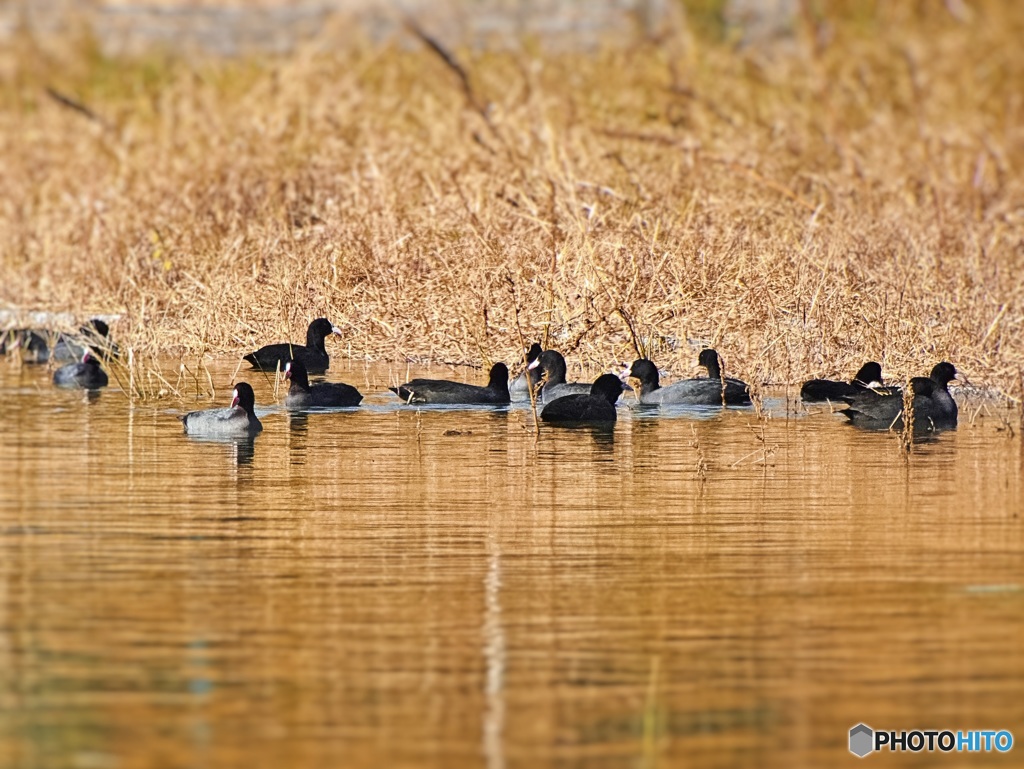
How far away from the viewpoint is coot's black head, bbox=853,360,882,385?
16.7 metres

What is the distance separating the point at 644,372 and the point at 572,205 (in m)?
3.09

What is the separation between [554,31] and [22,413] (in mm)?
28433

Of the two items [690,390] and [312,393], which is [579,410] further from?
[312,393]

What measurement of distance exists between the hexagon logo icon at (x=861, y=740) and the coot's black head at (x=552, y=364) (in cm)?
1121

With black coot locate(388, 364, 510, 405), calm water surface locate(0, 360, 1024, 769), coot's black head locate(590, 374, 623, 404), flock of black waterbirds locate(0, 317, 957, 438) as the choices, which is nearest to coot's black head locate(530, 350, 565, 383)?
flock of black waterbirds locate(0, 317, 957, 438)

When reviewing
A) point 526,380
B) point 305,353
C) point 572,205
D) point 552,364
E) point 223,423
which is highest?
point 572,205

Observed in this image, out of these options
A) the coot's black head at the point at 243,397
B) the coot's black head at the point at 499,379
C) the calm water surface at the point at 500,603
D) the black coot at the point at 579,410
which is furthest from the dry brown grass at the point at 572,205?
the calm water surface at the point at 500,603

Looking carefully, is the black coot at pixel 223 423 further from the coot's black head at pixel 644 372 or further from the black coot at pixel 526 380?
the coot's black head at pixel 644 372

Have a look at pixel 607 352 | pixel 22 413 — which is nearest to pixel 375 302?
pixel 607 352

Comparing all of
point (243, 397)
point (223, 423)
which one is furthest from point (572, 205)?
point (223, 423)

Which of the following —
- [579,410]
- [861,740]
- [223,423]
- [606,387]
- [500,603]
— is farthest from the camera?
[606,387]

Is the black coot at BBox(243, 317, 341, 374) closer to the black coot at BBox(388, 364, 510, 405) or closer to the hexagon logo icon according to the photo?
the black coot at BBox(388, 364, 510, 405)

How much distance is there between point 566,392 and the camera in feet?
56.5

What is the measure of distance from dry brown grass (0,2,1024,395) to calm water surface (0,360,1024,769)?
196 inches
